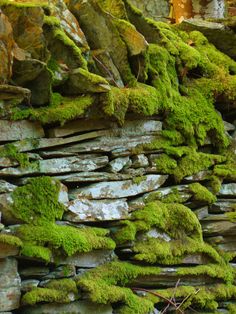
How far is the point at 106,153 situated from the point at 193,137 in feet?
4.71

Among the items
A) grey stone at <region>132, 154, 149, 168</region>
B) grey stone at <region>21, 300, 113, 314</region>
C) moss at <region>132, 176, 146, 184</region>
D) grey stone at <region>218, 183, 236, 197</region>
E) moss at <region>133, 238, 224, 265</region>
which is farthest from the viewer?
grey stone at <region>218, 183, 236, 197</region>

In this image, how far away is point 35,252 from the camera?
4.44 metres

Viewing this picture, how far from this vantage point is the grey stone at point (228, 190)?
6418 mm

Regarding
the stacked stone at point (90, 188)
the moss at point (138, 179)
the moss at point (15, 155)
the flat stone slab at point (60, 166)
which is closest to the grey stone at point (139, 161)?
the stacked stone at point (90, 188)

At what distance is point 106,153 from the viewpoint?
547cm

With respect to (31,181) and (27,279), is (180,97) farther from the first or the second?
(27,279)

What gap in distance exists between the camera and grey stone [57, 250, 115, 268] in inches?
188

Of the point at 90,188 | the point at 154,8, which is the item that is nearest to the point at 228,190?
the point at 90,188

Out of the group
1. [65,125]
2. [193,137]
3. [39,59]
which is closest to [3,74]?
[39,59]

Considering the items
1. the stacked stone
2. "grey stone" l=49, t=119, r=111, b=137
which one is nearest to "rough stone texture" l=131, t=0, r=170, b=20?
the stacked stone

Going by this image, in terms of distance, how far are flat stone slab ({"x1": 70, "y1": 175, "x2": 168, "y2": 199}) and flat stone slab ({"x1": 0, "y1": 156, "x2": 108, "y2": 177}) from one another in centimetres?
22

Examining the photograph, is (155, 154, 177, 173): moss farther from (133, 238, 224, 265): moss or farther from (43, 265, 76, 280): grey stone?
(43, 265, 76, 280): grey stone

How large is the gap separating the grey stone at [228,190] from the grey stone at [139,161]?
124 cm

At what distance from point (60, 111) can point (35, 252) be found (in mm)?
1451
